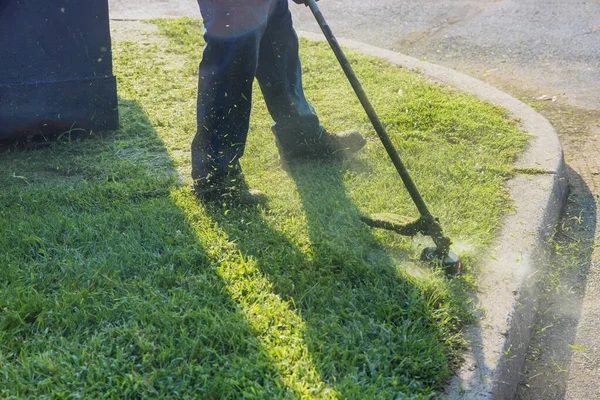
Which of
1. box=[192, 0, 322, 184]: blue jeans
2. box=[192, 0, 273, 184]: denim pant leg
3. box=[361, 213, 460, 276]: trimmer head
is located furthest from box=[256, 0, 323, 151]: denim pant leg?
box=[361, 213, 460, 276]: trimmer head

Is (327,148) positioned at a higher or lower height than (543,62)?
higher

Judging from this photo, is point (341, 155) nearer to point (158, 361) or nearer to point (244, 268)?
point (244, 268)

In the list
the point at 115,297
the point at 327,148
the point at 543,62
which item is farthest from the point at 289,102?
the point at 543,62

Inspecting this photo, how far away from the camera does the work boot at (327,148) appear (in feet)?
13.0

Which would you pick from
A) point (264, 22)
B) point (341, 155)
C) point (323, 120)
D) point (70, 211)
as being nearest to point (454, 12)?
point (323, 120)

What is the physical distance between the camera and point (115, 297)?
2.71 m

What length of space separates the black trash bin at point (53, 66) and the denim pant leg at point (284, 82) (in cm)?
100

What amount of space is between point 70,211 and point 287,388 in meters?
1.60

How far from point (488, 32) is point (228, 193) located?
3.98 m

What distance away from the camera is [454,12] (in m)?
7.16

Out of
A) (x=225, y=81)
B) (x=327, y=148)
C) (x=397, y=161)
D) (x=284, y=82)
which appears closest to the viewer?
(x=397, y=161)

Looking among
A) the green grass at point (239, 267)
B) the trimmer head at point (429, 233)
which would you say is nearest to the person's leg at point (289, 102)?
the green grass at point (239, 267)

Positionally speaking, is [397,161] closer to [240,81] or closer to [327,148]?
[240,81]

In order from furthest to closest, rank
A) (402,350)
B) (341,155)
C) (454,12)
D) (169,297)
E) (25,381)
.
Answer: (454,12) < (341,155) < (169,297) < (402,350) < (25,381)
